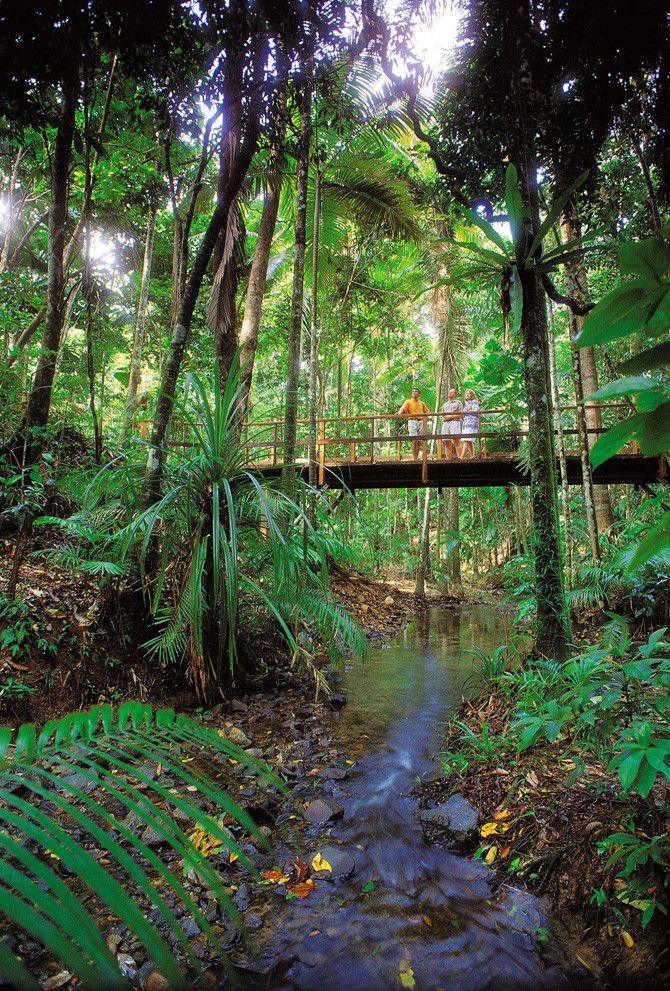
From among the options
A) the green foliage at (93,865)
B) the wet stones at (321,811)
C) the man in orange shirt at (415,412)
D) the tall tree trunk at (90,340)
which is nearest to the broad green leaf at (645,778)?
the green foliage at (93,865)

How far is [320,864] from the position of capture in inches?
85.2

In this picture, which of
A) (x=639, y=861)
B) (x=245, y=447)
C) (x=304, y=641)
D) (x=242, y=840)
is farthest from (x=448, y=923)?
(x=304, y=641)

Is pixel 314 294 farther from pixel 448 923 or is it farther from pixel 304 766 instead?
pixel 448 923

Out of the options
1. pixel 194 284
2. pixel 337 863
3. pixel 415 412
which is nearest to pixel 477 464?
pixel 415 412

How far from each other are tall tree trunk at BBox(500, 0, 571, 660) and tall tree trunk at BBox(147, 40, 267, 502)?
2.06 meters

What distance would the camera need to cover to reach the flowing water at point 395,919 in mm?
1645

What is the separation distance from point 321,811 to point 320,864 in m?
0.39

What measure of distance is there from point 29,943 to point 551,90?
7068 millimetres

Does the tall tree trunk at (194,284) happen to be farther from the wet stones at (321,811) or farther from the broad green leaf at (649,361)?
the broad green leaf at (649,361)

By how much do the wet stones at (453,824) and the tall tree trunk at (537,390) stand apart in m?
1.56

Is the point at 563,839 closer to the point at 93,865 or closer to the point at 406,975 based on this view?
the point at 406,975

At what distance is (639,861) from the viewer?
1.59m

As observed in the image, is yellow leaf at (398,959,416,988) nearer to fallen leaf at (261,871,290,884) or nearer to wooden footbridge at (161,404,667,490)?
fallen leaf at (261,871,290,884)

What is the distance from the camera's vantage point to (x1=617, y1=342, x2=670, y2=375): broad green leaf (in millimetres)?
690
